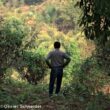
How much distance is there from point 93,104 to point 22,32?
7105 millimetres

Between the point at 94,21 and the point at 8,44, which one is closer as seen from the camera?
the point at 94,21

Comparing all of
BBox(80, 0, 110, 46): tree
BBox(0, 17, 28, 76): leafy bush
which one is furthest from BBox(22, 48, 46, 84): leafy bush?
BBox(80, 0, 110, 46): tree

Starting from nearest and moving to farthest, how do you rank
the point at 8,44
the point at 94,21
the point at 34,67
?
the point at 94,21 → the point at 8,44 → the point at 34,67

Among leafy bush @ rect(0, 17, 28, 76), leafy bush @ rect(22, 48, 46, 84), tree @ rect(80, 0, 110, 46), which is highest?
tree @ rect(80, 0, 110, 46)

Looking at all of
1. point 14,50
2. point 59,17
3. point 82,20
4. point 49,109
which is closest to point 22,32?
point 14,50

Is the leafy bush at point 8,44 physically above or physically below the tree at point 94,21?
below

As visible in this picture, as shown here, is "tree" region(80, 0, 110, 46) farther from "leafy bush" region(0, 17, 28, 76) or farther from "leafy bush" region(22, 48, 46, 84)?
"leafy bush" region(22, 48, 46, 84)

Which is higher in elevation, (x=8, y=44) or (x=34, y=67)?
(x=8, y=44)

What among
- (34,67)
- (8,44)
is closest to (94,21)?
(8,44)

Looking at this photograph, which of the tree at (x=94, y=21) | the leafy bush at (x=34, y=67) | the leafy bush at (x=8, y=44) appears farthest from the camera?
the leafy bush at (x=34, y=67)

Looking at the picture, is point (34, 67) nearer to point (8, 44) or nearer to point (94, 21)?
point (8, 44)

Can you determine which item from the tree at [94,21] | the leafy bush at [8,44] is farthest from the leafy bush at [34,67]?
the tree at [94,21]

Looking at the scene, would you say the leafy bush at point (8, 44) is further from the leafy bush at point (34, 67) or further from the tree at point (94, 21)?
the tree at point (94, 21)

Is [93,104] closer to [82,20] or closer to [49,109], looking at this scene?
[49,109]
